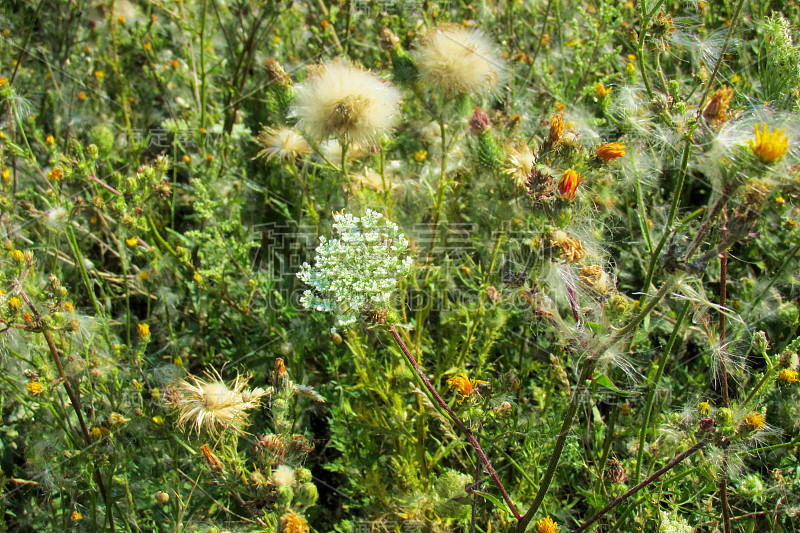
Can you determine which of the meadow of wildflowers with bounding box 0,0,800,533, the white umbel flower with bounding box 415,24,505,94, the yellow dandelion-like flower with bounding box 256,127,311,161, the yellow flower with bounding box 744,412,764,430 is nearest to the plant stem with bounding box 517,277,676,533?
the meadow of wildflowers with bounding box 0,0,800,533

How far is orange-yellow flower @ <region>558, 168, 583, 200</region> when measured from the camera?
1529 mm

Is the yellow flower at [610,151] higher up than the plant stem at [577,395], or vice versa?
the yellow flower at [610,151]

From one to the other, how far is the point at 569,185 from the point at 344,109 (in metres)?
0.90

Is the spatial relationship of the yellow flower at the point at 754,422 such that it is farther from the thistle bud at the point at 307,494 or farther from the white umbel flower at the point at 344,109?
the white umbel flower at the point at 344,109

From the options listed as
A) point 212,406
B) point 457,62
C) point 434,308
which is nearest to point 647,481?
point 212,406

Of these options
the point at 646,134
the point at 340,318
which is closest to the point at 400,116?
the point at 646,134

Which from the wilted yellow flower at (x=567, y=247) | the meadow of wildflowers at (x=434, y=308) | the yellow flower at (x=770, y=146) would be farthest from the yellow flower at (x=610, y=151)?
the yellow flower at (x=770, y=146)

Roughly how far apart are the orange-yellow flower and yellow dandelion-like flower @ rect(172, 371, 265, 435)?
3.51ft

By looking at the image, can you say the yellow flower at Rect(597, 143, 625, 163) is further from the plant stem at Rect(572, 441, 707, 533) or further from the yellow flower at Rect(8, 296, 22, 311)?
the yellow flower at Rect(8, 296, 22, 311)

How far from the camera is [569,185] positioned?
153cm

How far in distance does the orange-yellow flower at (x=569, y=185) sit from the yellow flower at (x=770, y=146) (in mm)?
454

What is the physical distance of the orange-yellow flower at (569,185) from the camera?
1.53m

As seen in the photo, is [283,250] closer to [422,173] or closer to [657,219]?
[422,173]

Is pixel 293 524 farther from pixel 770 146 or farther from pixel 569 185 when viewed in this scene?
pixel 770 146
